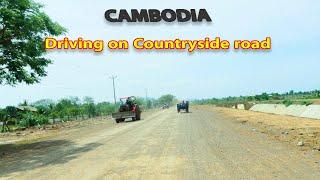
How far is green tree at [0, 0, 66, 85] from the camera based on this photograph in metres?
21.0

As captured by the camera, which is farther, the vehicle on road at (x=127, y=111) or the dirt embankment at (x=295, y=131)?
the vehicle on road at (x=127, y=111)

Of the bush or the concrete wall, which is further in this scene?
the bush

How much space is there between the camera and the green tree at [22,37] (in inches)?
826

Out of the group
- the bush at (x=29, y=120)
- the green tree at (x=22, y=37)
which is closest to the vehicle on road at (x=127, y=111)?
the bush at (x=29, y=120)

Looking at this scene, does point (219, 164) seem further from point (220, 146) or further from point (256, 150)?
point (220, 146)

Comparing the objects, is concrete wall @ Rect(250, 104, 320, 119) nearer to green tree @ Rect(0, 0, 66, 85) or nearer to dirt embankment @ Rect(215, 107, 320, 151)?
dirt embankment @ Rect(215, 107, 320, 151)


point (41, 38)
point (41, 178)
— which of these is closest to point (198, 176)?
point (41, 178)

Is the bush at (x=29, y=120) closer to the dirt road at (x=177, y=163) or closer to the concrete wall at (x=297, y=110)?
the concrete wall at (x=297, y=110)

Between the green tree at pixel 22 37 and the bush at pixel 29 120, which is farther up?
the green tree at pixel 22 37

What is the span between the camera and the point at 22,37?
2231cm

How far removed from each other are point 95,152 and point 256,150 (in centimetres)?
570

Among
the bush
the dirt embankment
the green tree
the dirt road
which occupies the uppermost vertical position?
the green tree

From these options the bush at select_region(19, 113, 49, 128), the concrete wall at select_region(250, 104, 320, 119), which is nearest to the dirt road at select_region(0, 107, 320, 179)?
the concrete wall at select_region(250, 104, 320, 119)

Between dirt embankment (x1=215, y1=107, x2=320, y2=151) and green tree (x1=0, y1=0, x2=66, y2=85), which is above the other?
green tree (x1=0, y1=0, x2=66, y2=85)
